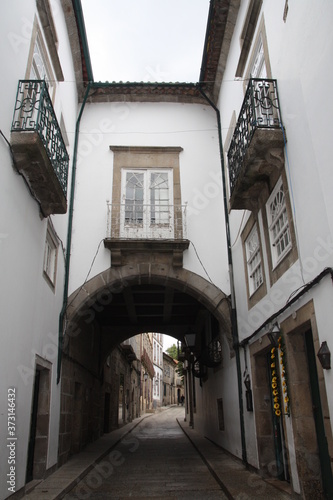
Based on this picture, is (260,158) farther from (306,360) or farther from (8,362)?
(8,362)

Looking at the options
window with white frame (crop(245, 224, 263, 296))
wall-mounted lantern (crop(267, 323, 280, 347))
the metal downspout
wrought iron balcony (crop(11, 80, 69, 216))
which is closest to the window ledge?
the metal downspout

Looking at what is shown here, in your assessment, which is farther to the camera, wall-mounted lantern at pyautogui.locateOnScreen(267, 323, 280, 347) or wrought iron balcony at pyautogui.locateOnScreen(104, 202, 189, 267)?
wrought iron balcony at pyautogui.locateOnScreen(104, 202, 189, 267)

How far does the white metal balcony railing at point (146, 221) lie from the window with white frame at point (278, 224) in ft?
9.37

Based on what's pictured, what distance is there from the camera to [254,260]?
7086 millimetres

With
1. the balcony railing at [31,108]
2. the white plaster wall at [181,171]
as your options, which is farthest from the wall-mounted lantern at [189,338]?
the balcony railing at [31,108]

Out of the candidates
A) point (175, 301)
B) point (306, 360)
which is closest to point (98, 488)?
point (306, 360)

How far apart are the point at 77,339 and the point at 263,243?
16.9 ft

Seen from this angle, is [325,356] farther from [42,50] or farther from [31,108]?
[42,50]

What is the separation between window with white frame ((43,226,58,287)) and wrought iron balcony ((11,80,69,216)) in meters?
0.90

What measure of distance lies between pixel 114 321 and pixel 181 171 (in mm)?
5992

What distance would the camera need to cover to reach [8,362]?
4.91 m

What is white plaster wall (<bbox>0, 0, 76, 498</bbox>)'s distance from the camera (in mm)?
4797

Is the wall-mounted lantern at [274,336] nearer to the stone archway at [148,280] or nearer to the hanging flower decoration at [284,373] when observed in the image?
the hanging flower decoration at [284,373]

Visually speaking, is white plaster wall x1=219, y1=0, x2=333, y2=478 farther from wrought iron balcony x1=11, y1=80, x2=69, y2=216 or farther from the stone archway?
wrought iron balcony x1=11, y1=80, x2=69, y2=216
